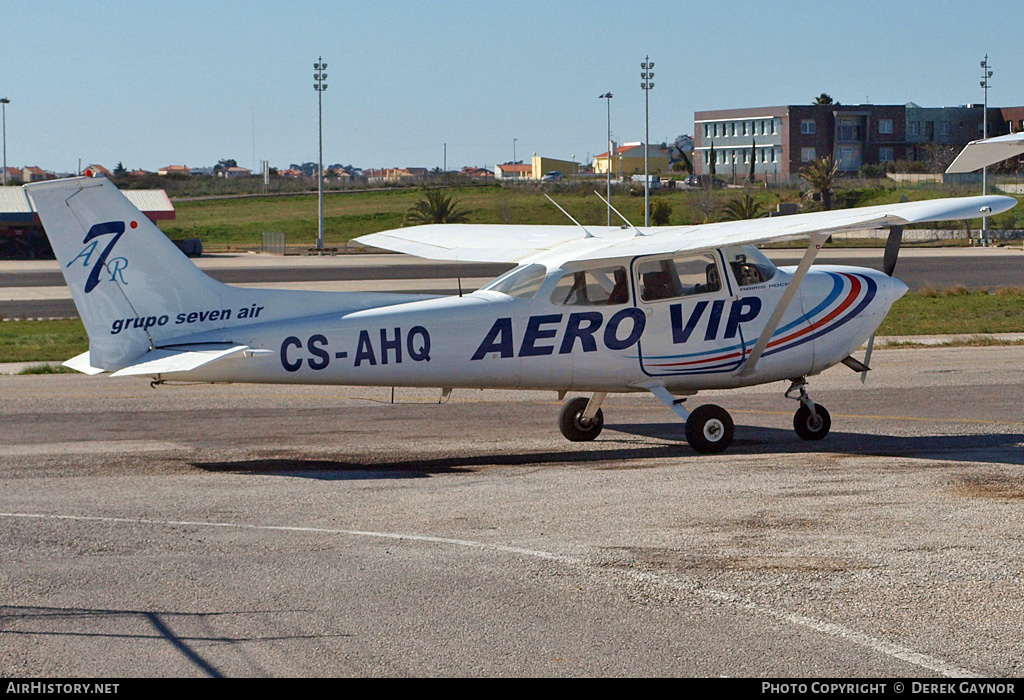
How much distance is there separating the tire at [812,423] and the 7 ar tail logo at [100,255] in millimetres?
7827

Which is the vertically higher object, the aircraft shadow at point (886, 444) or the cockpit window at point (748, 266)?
the cockpit window at point (748, 266)

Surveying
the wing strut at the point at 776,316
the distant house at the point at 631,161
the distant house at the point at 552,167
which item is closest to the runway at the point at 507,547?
the wing strut at the point at 776,316

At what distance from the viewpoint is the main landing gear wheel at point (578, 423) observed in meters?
13.9

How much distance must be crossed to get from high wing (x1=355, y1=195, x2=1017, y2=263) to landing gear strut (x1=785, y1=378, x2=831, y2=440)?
7.00 feet

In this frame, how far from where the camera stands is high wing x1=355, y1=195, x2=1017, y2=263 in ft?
38.2

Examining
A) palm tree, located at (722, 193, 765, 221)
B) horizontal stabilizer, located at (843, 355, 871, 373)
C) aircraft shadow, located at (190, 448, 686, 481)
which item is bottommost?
aircraft shadow, located at (190, 448, 686, 481)

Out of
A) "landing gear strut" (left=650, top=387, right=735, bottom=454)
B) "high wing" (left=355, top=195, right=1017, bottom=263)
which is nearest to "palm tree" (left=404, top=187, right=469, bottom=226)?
"high wing" (left=355, top=195, right=1017, bottom=263)

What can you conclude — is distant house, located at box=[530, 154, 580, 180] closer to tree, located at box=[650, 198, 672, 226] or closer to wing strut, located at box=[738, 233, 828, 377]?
tree, located at box=[650, 198, 672, 226]

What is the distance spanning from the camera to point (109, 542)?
8.77 meters

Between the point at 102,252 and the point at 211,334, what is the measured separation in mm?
1374

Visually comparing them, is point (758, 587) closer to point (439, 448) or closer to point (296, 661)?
point (296, 661)

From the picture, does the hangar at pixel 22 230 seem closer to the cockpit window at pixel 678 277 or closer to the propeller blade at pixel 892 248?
the cockpit window at pixel 678 277
